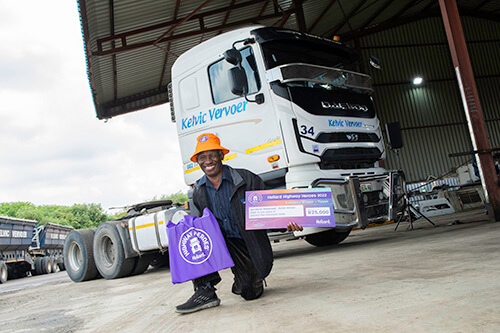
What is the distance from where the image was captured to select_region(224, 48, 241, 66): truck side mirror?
5955 mm

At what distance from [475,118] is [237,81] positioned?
4606mm

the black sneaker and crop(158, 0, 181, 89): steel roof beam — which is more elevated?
crop(158, 0, 181, 89): steel roof beam

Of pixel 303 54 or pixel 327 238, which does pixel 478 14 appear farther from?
pixel 303 54

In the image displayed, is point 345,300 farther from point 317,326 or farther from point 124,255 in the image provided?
point 124,255

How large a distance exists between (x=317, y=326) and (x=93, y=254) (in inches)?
266

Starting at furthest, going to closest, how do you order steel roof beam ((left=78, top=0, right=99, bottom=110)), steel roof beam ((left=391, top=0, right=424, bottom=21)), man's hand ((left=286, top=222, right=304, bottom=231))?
steel roof beam ((left=391, top=0, right=424, bottom=21)) → steel roof beam ((left=78, top=0, right=99, bottom=110)) → man's hand ((left=286, top=222, right=304, bottom=231))

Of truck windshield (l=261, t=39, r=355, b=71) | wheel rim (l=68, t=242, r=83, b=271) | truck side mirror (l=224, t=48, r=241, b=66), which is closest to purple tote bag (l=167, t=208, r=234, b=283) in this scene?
truck side mirror (l=224, t=48, r=241, b=66)

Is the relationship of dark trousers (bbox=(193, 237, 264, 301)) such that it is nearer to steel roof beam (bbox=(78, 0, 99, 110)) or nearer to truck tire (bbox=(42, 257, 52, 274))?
steel roof beam (bbox=(78, 0, 99, 110))

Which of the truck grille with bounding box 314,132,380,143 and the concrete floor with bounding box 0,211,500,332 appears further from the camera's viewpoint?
the truck grille with bounding box 314,132,380,143

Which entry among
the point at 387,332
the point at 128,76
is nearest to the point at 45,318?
the point at 387,332

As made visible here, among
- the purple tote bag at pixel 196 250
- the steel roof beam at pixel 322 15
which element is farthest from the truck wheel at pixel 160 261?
the steel roof beam at pixel 322 15

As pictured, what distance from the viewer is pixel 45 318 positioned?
444 centimetres

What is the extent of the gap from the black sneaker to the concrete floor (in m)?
0.06

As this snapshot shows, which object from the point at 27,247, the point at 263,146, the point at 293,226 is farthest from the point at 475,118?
the point at 27,247
